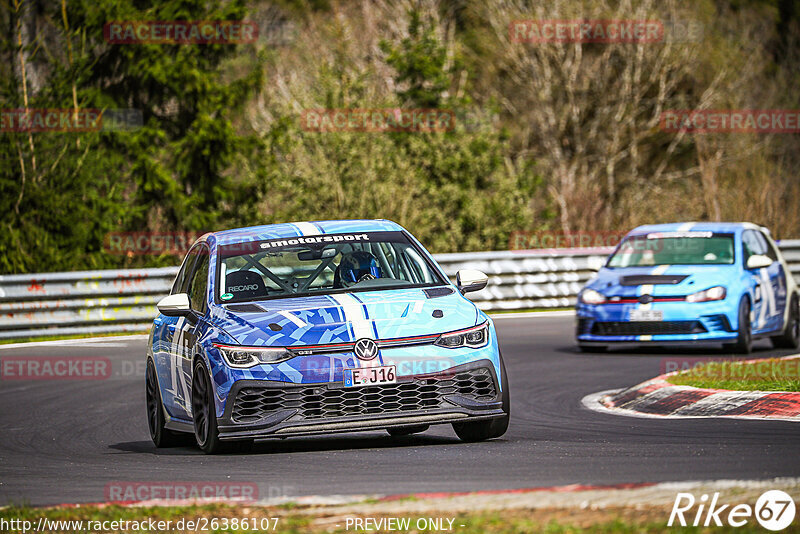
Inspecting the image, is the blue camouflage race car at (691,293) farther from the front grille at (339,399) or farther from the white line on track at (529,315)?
the front grille at (339,399)

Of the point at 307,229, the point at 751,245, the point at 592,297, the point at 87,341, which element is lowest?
the point at 87,341

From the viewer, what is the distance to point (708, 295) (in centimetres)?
1655

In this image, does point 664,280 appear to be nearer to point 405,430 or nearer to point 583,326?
point 583,326

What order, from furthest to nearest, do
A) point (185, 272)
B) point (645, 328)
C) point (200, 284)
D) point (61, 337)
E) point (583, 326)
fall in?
point (61, 337)
point (583, 326)
point (645, 328)
point (185, 272)
point (200, 284)

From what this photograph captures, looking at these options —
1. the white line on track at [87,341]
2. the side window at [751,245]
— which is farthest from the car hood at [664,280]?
the white line on track at [87,341]

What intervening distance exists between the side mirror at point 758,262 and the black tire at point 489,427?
8.09 m

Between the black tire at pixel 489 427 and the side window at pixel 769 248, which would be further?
the side window at pixel 769 248

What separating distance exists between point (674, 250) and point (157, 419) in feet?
30.5

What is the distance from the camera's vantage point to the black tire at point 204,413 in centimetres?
911

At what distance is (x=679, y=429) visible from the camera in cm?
977

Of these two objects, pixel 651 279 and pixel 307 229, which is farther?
pixel 651 279

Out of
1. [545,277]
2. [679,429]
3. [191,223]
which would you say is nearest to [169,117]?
[191,223]

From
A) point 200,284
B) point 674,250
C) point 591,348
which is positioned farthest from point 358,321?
point 674,250

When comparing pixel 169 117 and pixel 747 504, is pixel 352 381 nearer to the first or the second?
pixel 747 504
